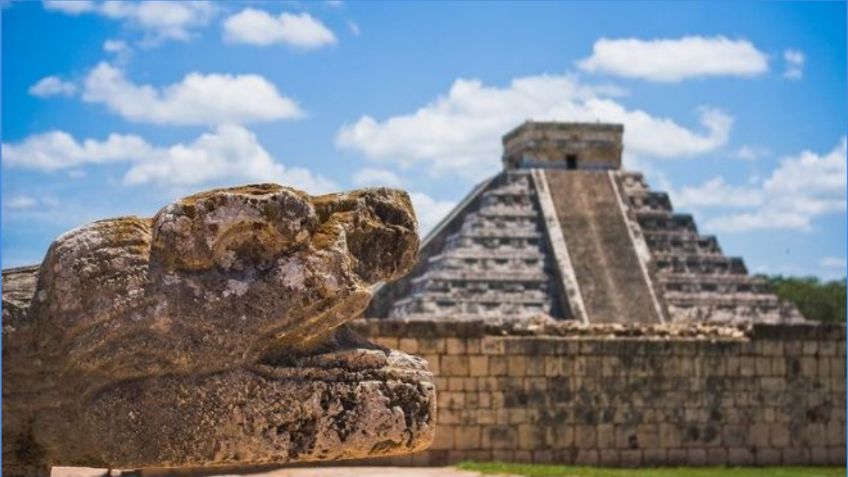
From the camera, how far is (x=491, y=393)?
2114cm

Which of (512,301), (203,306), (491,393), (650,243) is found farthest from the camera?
(650,243)

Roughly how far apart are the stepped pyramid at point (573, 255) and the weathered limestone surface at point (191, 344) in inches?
954

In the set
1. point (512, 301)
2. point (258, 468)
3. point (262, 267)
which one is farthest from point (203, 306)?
point (512, 301)

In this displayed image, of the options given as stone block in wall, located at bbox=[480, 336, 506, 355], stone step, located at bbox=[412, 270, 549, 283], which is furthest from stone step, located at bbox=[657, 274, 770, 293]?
stone block in wall, located at bbox=[480, 336, 506, 355]

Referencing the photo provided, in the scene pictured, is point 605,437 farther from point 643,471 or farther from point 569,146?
point 569,146

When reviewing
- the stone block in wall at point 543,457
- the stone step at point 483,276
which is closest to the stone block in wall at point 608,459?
the stone block in wall at point 543,457

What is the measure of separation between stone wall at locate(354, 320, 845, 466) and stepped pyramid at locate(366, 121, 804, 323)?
27.0ft

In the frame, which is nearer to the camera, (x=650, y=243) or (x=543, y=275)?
(x=543, y=275)

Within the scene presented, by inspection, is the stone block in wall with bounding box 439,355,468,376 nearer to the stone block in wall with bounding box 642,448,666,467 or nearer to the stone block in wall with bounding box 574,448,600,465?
the stone block in wall with bounding box 574,448,600,465

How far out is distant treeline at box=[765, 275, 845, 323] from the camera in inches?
2874

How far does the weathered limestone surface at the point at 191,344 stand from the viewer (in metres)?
5.31

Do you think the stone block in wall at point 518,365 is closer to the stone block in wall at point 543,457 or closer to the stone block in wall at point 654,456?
the stone block in wall at point 543,457

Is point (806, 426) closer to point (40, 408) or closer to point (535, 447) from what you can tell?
point (535, 447)

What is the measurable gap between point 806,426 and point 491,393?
5310 mm
